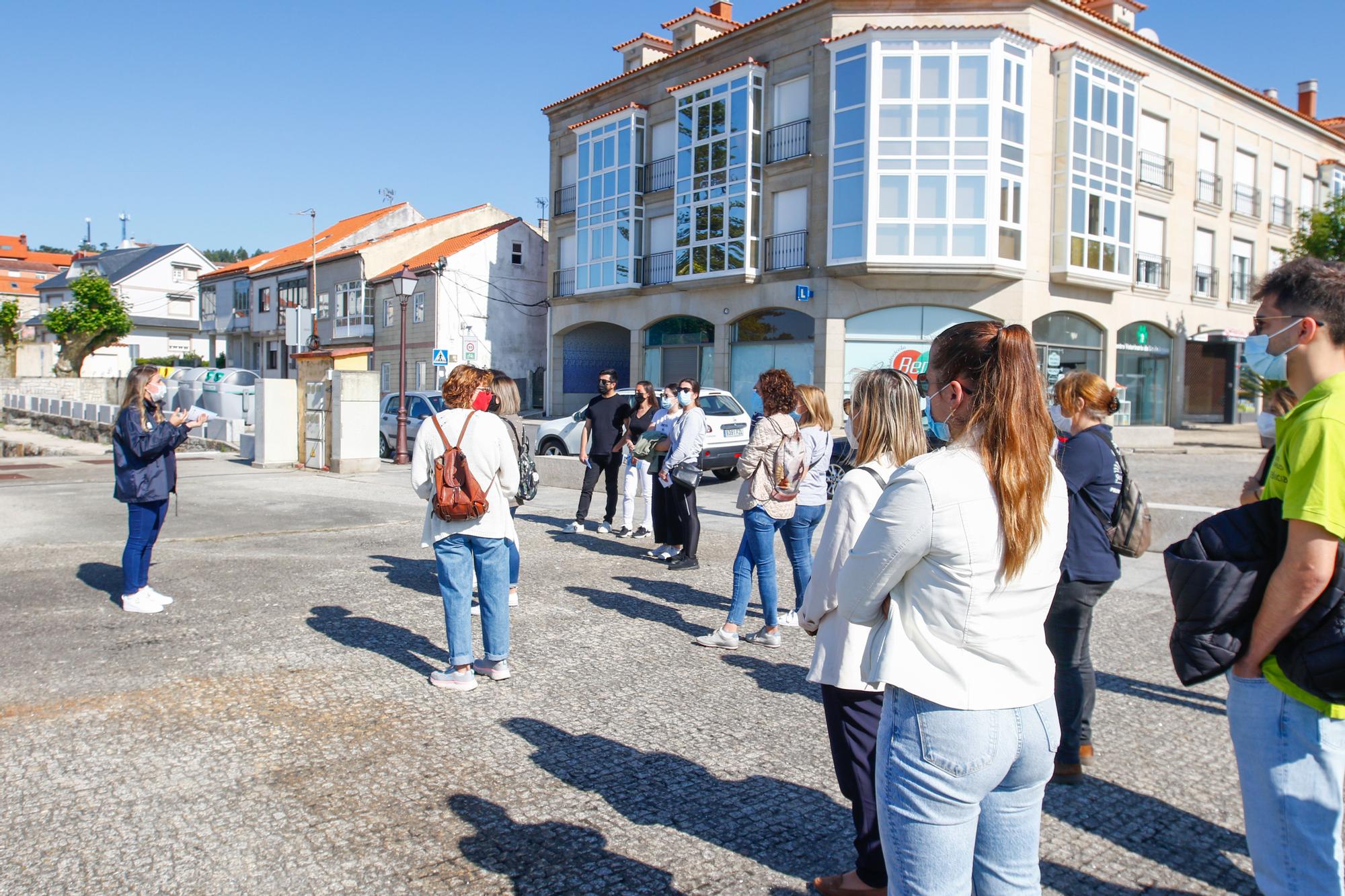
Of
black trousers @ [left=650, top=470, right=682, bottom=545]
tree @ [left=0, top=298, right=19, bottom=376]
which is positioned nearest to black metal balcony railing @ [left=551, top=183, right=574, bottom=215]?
tree @ [left=0, top=298, right=19, bottom=376]

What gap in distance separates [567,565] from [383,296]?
3498 centimetres

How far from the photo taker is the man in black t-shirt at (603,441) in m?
10.5

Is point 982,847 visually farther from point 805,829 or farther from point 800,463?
point 800,463

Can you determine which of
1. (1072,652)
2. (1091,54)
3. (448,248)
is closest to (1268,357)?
(1072,652)

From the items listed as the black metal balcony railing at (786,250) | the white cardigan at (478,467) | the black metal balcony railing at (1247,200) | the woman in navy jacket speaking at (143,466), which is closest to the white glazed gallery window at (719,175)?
the black metal balcony railing at (786,250)

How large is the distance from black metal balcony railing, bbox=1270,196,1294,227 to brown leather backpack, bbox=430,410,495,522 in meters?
37.4

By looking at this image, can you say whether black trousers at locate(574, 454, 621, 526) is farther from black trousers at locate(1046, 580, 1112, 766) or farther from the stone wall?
the stone wall

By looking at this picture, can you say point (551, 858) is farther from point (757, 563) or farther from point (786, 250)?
point (786, 250)

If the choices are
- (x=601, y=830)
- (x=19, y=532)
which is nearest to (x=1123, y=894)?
(x=601, y=830)

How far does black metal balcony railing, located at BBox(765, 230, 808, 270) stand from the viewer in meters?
26.4

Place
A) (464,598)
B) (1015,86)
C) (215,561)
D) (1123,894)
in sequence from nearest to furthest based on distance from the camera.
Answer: (1123,894), (464,598), (215,561), (1015,86)

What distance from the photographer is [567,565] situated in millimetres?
8398

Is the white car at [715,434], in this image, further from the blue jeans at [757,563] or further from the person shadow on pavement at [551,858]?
the person shadow on pavement at [551,858]

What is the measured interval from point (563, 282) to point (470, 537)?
30.9m
